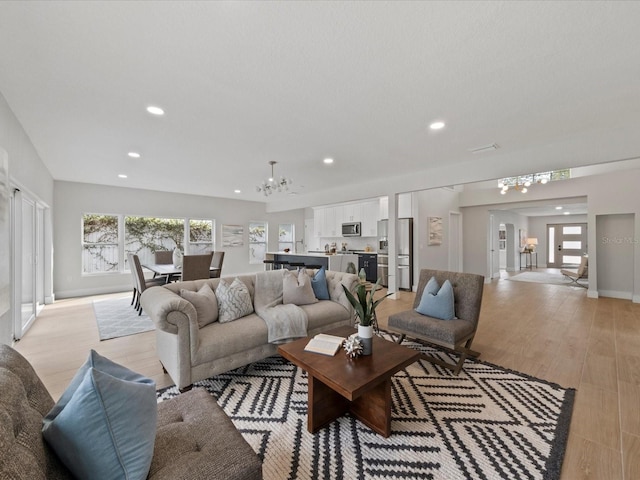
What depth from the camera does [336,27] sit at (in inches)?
66.6

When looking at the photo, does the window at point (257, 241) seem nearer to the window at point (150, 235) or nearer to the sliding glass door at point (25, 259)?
the window at point (150, 235)

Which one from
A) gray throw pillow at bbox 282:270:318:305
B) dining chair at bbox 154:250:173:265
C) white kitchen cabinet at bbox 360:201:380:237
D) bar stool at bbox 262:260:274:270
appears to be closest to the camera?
gray throw pillow at bbox 282:270:318:305

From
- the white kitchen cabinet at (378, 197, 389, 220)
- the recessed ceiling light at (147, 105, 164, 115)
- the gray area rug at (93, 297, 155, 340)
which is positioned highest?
the recessed ceiling light at (147, 105, 164, 115)

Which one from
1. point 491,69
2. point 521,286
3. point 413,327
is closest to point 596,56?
point 491,69

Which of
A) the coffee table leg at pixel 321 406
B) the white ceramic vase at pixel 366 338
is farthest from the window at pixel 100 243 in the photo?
the white ceramic vase at pixel 366 338

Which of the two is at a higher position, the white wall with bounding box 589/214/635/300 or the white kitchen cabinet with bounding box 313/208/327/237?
the white kitchen cabinet with bounding box 313/208/327/237

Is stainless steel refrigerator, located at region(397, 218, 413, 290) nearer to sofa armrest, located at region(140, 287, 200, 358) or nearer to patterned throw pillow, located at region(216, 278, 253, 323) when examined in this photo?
patterned throw pillow, located at region(216, 278, 253, 323)

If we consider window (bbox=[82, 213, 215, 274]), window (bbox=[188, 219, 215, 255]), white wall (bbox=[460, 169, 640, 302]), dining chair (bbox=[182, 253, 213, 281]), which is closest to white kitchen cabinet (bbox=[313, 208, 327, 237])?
window (bbox=[188, 219, 215, 255])

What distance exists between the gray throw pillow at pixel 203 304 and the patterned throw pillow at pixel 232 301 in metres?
0.06

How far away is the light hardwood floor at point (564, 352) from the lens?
5.54 feet

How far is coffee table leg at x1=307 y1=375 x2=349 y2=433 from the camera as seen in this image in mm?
1793

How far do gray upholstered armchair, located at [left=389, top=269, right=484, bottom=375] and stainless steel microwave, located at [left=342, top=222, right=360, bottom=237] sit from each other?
486cm

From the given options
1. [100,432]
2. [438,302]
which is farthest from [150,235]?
[100,432]

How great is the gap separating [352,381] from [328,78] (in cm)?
224
